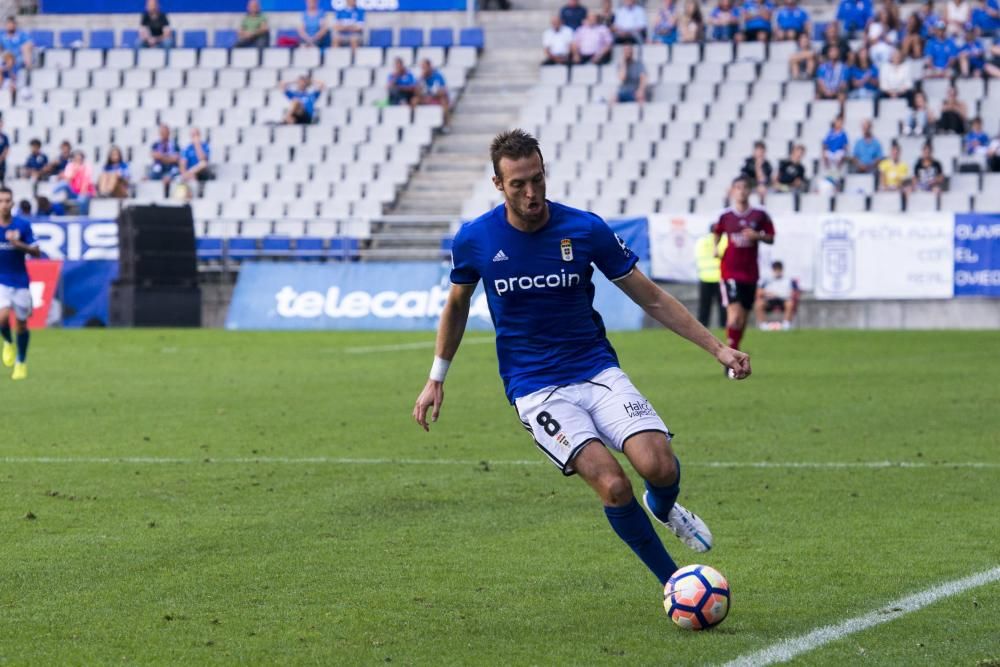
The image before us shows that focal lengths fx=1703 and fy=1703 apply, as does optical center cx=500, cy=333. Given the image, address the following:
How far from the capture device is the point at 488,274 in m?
6.73

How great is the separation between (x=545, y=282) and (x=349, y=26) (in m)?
31.0

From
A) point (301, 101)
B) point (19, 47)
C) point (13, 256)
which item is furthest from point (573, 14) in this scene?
point (13, 256)

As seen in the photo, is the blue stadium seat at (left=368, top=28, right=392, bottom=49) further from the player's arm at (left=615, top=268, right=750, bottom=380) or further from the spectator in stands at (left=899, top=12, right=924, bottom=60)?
the player's arm at (left=615, top=268, right=750, bottom=380)

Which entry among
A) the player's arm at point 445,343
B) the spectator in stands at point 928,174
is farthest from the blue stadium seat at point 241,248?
the player's arm at point 445,343

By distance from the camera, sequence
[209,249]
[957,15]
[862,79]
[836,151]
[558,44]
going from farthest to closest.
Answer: [558,44] < [957,15] < [862,79] < [209,249] < [836,151]

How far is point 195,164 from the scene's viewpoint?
34.6 meters

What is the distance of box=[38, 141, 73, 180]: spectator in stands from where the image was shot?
3447 centimetres

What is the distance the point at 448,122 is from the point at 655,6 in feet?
16.9

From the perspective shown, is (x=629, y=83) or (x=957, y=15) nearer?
(x=957, y=15)

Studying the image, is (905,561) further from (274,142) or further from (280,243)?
(274,142)

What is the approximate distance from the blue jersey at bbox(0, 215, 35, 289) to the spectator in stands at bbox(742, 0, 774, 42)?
1777 centimetres

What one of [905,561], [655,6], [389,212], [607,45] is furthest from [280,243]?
[905,561]

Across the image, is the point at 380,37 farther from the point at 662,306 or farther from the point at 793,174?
the point at 662,306

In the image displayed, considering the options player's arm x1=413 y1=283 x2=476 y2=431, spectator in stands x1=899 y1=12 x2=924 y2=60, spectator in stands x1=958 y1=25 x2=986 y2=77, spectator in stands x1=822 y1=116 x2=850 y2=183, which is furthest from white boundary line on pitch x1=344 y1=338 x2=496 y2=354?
player's arm x1=413 y1=283 x2=476 y2=431
